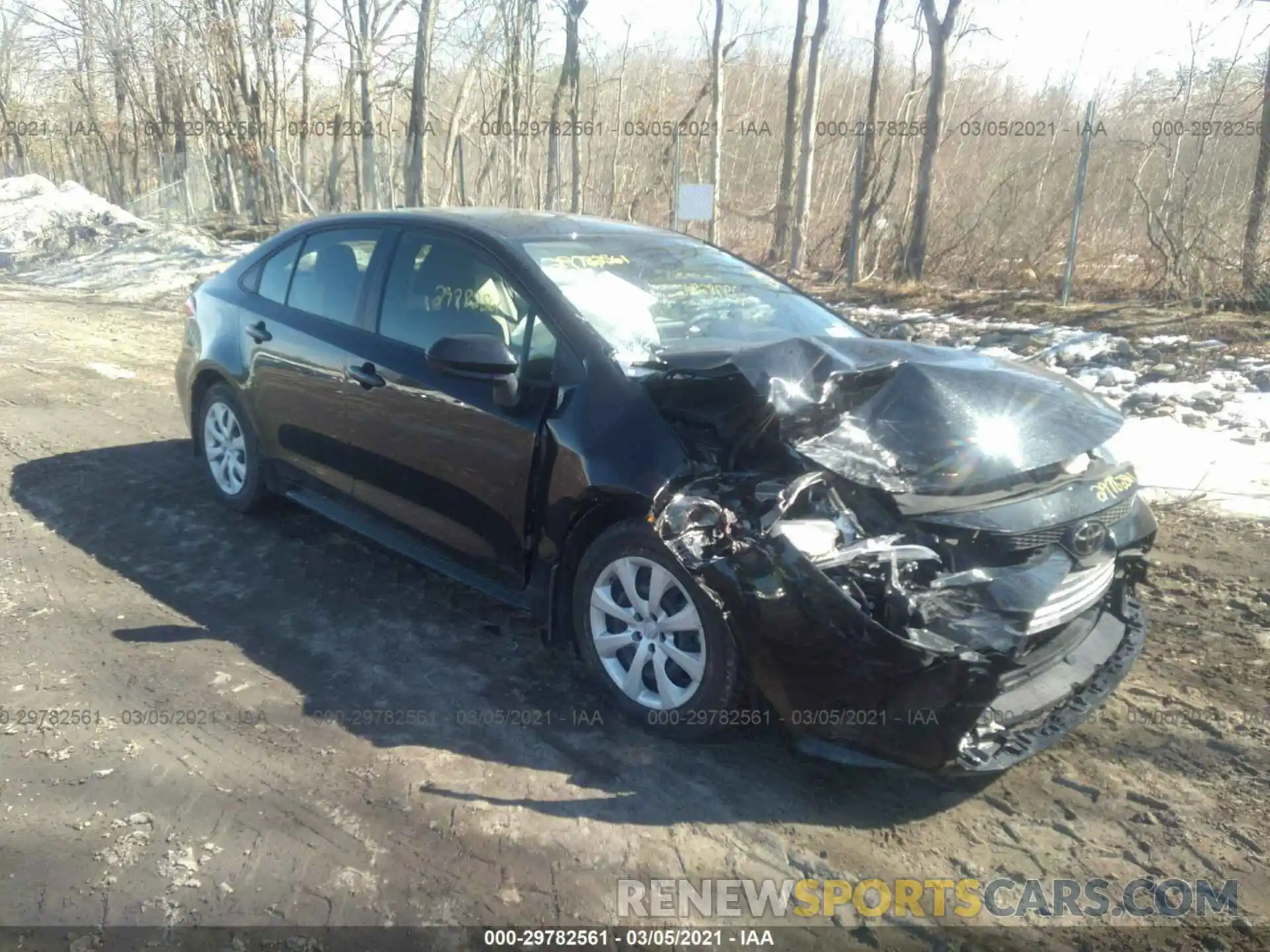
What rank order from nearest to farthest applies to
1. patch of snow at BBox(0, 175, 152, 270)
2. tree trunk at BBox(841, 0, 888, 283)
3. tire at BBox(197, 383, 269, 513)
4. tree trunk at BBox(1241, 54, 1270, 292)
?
tire at BBox(197, 383, 269, 513)
tree trunk at BBox(1241, 54, 1270, 292)
tree trunk at BBox(841, 0, 888, 283)
patch of snow at BBox(0, 175, 152, 270)

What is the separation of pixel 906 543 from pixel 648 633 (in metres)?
0.94

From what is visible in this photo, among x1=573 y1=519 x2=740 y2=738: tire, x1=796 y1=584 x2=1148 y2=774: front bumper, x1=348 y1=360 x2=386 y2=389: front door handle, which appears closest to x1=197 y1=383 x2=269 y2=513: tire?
x1=348 y1=360 x2=386 y2=389: front door handle

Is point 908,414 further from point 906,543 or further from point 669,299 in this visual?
point 669,299

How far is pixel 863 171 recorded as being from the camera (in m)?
14.2

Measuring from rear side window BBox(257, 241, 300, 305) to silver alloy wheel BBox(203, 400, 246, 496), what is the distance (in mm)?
706

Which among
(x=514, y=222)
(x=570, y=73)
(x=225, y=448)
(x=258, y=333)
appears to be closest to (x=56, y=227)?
(x=570, y=73)

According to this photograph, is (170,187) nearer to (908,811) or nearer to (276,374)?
(276,374)

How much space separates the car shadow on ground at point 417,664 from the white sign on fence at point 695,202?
31.4 feet

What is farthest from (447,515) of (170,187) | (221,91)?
(170,187)

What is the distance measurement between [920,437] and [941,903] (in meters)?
1.46

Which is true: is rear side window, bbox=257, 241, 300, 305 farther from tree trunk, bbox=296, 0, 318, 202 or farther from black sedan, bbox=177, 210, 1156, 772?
tree trunk, bbox=296, 0, 318, 202

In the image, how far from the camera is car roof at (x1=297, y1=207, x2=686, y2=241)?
4242 mm

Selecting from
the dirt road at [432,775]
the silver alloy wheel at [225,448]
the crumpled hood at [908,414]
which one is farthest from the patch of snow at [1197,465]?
the silver alloy wheel at [225,448]

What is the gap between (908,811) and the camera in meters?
3.05
